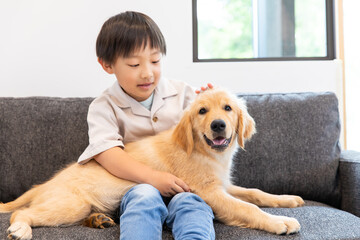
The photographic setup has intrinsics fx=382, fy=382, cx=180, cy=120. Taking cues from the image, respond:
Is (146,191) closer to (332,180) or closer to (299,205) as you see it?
(299,205)

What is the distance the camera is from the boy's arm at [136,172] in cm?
190

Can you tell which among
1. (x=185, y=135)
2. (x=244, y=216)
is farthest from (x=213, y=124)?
(x=244, y=216)

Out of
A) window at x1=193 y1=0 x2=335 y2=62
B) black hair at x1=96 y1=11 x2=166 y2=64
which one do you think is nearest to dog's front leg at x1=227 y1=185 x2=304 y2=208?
black hair at x1=96 y1=11 x2=166 y2=64

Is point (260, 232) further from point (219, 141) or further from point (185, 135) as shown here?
point (185, 135)

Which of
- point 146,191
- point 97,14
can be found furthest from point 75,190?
point 97,14

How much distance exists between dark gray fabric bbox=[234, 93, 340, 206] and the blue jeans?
73 centimetres

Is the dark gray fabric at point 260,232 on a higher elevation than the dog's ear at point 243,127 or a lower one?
lower

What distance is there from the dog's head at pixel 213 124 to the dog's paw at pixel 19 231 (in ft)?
2.71

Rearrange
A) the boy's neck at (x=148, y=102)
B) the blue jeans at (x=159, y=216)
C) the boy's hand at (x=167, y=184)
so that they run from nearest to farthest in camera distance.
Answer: the blue jeans at (x=159, y=216) → the boy's hand at (x=167, y=184) → the boy's neck at (x=148, y=102)

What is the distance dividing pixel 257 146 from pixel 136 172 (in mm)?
858

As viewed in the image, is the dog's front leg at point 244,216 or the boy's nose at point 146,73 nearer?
the dog's front leg at point 244,216

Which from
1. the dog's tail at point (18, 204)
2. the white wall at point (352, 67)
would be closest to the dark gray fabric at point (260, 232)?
the dog's tail at point (18, 204)

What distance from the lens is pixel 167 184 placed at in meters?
1.90

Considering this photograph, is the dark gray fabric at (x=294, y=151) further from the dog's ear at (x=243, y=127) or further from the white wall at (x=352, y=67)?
the white wall at (x=352, y=67)
